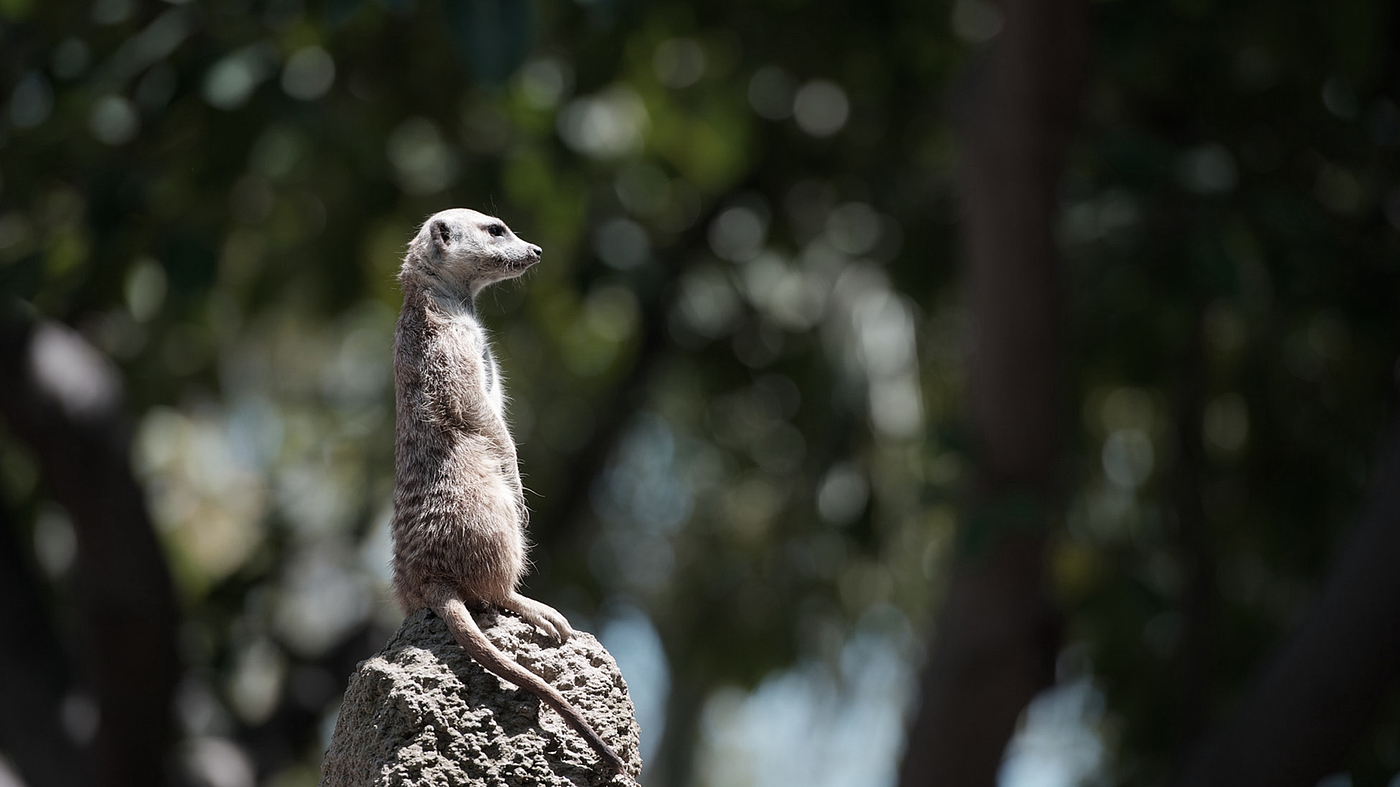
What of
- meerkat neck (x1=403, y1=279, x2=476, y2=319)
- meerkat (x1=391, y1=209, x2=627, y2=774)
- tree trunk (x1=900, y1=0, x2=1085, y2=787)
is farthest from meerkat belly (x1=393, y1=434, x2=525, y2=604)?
tree trunk (x1=900, y1=0, x2=1085, y2=787)

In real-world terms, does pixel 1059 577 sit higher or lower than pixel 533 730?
higher

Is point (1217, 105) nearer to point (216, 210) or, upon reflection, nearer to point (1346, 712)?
point (1346, 712)

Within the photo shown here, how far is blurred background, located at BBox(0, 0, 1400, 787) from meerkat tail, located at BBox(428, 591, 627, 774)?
207 cm

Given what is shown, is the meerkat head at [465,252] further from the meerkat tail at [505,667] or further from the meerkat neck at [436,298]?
the meerkat tail at [505,667]

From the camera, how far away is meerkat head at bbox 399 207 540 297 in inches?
91.4

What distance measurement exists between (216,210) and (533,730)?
4.02 m

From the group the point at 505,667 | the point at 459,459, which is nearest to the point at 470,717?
the point at 505,667

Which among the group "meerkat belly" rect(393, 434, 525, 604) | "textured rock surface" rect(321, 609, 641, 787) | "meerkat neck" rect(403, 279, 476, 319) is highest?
"meerkat neck" rect(403, 279, 476, 319)

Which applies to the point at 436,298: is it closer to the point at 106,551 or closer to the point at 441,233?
the point at 441,233

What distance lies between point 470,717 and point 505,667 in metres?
0.13

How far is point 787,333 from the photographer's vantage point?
25.6 feet

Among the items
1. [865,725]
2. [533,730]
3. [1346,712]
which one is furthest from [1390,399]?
[865,725]

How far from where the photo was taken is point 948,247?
7.23 meters

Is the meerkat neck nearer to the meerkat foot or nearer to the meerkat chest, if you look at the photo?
the meerkat chest
